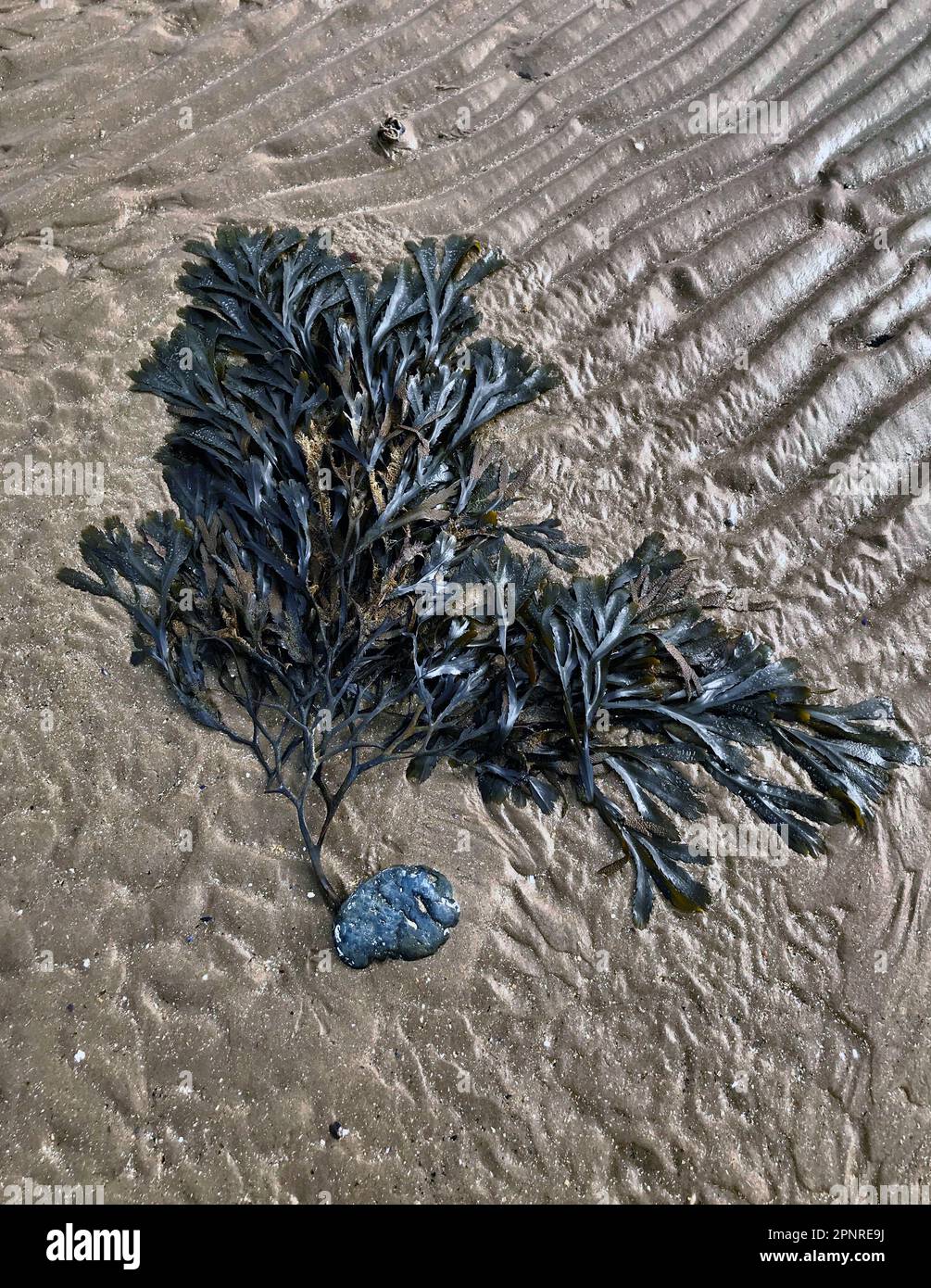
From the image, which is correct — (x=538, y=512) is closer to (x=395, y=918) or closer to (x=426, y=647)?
(x=426, y=647)

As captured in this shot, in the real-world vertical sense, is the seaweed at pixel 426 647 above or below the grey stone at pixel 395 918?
above

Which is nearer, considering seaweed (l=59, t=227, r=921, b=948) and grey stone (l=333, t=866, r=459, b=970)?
grey stone (l=333, t=866, r=459, b=970)

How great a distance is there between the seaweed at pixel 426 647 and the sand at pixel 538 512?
0.36ft

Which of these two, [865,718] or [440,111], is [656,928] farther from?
[440,111]

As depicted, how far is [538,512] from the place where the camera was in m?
2.99

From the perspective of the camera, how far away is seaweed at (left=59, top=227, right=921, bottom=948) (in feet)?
8.21

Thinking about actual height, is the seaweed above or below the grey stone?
above

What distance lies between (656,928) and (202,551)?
5.41ft

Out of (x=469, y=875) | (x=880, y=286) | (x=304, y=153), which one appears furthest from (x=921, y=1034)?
(x=304, y=153)

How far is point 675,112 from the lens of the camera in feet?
12.2

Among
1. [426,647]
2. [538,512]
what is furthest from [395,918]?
[538,512]

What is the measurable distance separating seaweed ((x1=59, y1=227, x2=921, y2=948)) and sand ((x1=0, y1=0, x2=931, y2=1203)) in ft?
0.36

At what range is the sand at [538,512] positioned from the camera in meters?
2.17
